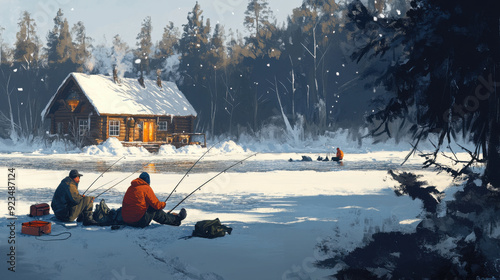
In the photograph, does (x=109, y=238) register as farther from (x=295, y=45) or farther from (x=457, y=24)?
(x=295, y=45)

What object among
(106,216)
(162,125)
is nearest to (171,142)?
(162,125)

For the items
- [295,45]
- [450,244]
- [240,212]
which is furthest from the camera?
[295,45]

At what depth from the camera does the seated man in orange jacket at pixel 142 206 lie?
911cm

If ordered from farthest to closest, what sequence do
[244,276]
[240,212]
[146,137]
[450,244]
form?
[146,137] → [240,212] → [450,244] → [244,276]

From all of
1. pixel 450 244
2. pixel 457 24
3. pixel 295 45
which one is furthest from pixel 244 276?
pixel 295 45

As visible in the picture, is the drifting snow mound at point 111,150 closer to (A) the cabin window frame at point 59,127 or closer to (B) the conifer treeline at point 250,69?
(A) the cabin window frame at point 59,127

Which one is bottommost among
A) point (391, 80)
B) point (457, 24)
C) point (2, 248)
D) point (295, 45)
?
point (2, 248)

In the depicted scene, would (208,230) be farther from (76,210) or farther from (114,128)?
(114,128)

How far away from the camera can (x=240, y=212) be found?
1156 centimetres

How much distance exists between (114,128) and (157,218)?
32.4m

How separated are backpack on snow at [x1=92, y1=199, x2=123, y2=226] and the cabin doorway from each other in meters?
32.8

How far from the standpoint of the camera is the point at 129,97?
42250 millimetres

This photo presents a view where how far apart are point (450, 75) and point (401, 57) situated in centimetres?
137

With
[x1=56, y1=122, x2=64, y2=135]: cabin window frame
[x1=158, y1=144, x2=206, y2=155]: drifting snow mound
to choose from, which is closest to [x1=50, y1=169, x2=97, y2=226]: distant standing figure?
[x1=158, y1=144, x2=206, y2=155]: drifting snow mound
